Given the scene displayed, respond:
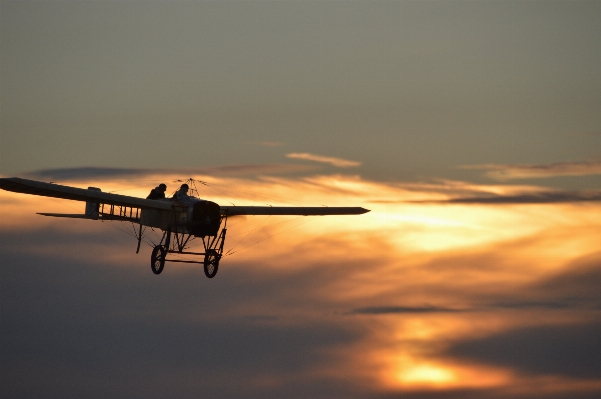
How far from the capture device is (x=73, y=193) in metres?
67.6

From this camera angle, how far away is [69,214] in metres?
78.6

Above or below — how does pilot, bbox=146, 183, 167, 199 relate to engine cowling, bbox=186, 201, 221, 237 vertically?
above

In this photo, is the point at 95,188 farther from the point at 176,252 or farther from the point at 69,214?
the point at 176,252

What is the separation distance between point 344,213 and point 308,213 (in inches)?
84.1

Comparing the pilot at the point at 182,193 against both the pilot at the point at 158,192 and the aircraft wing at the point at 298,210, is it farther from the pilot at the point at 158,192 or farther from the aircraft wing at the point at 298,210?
the aircraft wing at the point at 298,210

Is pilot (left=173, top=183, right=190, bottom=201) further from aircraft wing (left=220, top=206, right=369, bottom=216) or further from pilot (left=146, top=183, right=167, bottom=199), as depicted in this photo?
aircraft wing (left=220, top=206, right=369, bottom=216)

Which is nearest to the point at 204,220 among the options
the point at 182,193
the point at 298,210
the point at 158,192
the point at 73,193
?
the point at 182,193

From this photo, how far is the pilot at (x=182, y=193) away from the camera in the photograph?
68.6m

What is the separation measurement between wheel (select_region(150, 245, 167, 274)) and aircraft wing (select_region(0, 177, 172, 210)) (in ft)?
7.11

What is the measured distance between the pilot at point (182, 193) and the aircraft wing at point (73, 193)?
588 millimetres

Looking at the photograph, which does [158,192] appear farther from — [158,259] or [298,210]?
[298,210]

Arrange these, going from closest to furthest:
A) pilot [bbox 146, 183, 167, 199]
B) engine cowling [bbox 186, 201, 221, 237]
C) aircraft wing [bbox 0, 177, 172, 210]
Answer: aircraft wing [bbox 0, 177, 172, 210]
engine cowling [bbox 186, 201, 221, 237]
pilot [bbox 146, 183, 167, 199]

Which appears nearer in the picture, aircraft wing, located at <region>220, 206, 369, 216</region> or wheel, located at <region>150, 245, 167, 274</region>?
wheel, located at <region>150, 245, 167, 274</region>

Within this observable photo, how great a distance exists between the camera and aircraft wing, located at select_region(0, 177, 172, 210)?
209ft
